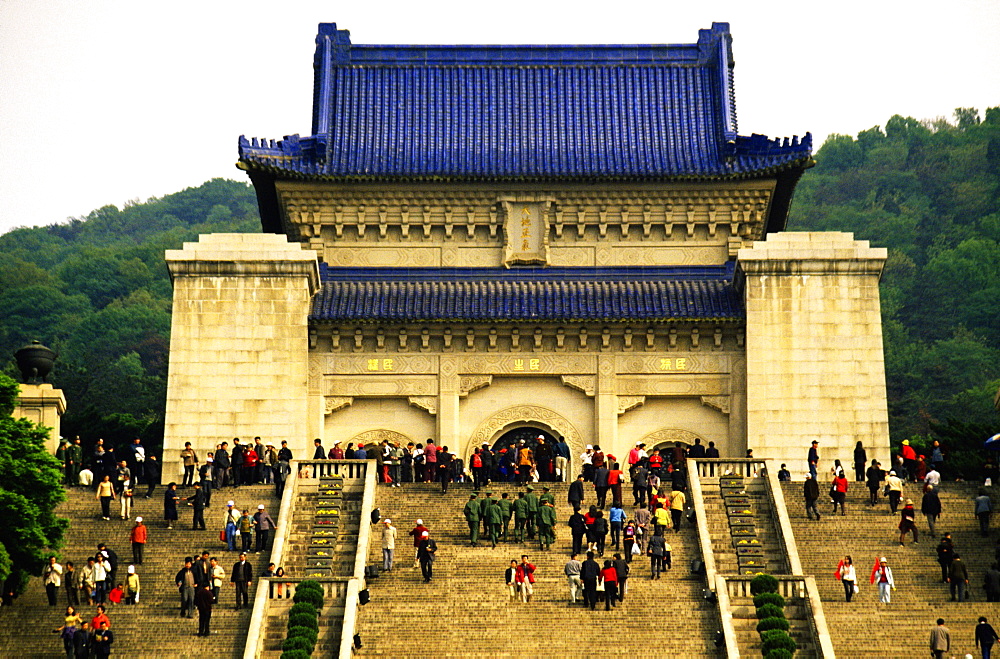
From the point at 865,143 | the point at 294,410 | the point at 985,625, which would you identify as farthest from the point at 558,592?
the point at 865,143

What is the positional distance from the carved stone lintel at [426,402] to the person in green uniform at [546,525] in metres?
12.1

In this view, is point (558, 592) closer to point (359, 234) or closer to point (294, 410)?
point (294, 410)

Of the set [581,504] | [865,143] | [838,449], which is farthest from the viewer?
[865,143]

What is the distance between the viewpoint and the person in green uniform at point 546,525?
37.1m

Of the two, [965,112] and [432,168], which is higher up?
[965,112]

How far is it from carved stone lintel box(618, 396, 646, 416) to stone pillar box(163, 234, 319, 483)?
27.8 ft

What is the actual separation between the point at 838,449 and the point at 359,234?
1475 centimetres

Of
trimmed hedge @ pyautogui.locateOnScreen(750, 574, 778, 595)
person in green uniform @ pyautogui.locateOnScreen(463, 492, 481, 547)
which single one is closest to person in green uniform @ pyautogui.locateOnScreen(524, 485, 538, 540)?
person in green uniform @ pyautogui.locateOnScreen(463, 492, 481, 547)

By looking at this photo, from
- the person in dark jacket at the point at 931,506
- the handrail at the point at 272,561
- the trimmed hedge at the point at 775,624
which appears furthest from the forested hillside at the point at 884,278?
the trimmed hedge at the point at 775,624

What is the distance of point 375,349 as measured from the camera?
162ft

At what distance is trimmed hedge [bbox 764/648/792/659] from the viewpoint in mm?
31969

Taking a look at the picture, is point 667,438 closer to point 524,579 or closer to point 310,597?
point 524,579

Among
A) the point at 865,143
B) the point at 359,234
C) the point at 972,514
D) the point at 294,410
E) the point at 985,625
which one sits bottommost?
the point at 985,625

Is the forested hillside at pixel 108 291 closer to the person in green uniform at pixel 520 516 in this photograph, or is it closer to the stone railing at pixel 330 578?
the stone railing at pixel 330 578
